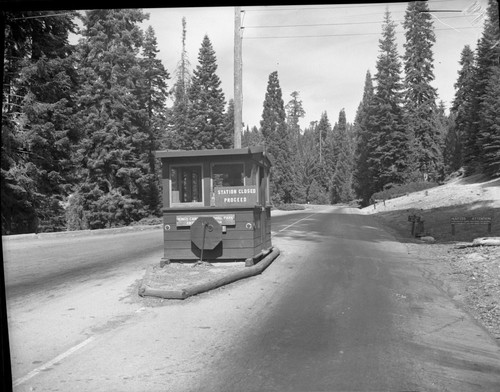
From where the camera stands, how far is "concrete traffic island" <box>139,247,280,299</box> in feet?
24.9

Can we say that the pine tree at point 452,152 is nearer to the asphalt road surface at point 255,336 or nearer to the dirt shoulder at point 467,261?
the dirt shoulder at point 467,261

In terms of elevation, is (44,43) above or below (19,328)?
above

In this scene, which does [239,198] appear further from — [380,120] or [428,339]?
[380,120]

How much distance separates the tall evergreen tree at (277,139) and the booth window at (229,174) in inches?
2129

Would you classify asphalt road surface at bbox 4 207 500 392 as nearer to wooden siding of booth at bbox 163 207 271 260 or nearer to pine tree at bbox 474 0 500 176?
wooden siding of booth at bbox 163 207 271 260

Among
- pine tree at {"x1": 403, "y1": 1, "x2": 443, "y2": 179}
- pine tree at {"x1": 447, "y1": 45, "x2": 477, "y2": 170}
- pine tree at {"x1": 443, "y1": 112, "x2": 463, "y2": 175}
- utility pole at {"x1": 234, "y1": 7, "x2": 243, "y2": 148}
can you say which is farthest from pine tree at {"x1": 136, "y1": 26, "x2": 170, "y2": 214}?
pine tree at {"x1": 443, "y1": 112, "x2": 463, "y2": 175}

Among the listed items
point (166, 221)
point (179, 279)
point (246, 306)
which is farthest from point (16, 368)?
point (166, 221)

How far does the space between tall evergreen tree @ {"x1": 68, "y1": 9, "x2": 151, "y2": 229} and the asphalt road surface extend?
22.2 meters

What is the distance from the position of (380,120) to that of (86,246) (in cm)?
4626

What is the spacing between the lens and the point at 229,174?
10547 mm

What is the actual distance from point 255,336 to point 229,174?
5501 millimetres

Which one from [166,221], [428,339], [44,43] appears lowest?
[428,339]

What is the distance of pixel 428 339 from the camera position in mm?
5469

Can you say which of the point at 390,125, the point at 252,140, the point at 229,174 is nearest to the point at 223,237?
the point at 229,174
